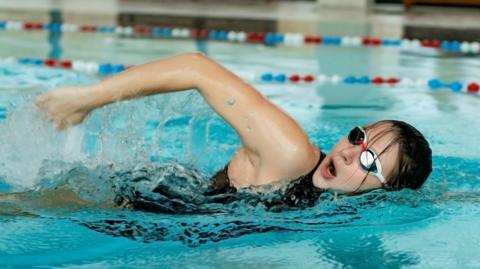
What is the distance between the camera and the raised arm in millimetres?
3057

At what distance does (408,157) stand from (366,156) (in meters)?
0.14

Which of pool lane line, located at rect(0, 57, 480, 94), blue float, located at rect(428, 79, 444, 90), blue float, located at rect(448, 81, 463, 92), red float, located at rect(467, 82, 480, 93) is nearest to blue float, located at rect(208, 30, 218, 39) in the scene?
pool lane line, located at rect(0, 57, 480, 94)

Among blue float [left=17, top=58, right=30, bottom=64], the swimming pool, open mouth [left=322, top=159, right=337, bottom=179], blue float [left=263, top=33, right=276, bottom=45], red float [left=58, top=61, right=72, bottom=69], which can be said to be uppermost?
open mouth [left=322, top=159, right=337, bottom=179]

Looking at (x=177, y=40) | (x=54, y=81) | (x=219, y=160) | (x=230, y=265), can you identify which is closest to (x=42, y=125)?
(x=230, y=265)

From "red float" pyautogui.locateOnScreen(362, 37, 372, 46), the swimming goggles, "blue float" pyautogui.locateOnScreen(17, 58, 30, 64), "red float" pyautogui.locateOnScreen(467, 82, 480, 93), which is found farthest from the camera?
"red float" pyautogui.locateOnScreen(362, 37, 372, 46)

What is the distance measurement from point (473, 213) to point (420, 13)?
30.1 ft

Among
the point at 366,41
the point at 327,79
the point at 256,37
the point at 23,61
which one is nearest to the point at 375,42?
the point at 366,41

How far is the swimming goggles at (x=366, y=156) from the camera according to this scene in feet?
10.4

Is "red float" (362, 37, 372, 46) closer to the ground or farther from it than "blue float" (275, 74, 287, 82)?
farther from it

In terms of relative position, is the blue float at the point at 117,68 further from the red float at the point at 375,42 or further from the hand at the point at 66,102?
the hand at the point at 66,102

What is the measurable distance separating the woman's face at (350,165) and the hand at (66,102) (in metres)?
0.79

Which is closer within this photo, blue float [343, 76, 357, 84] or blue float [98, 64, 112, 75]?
blue float [343, 76, 357, 84]

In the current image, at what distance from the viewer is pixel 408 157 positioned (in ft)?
10.4

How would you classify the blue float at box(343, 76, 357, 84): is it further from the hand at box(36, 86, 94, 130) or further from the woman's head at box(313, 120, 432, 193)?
the hand at box(36, 86, 94, 130)
